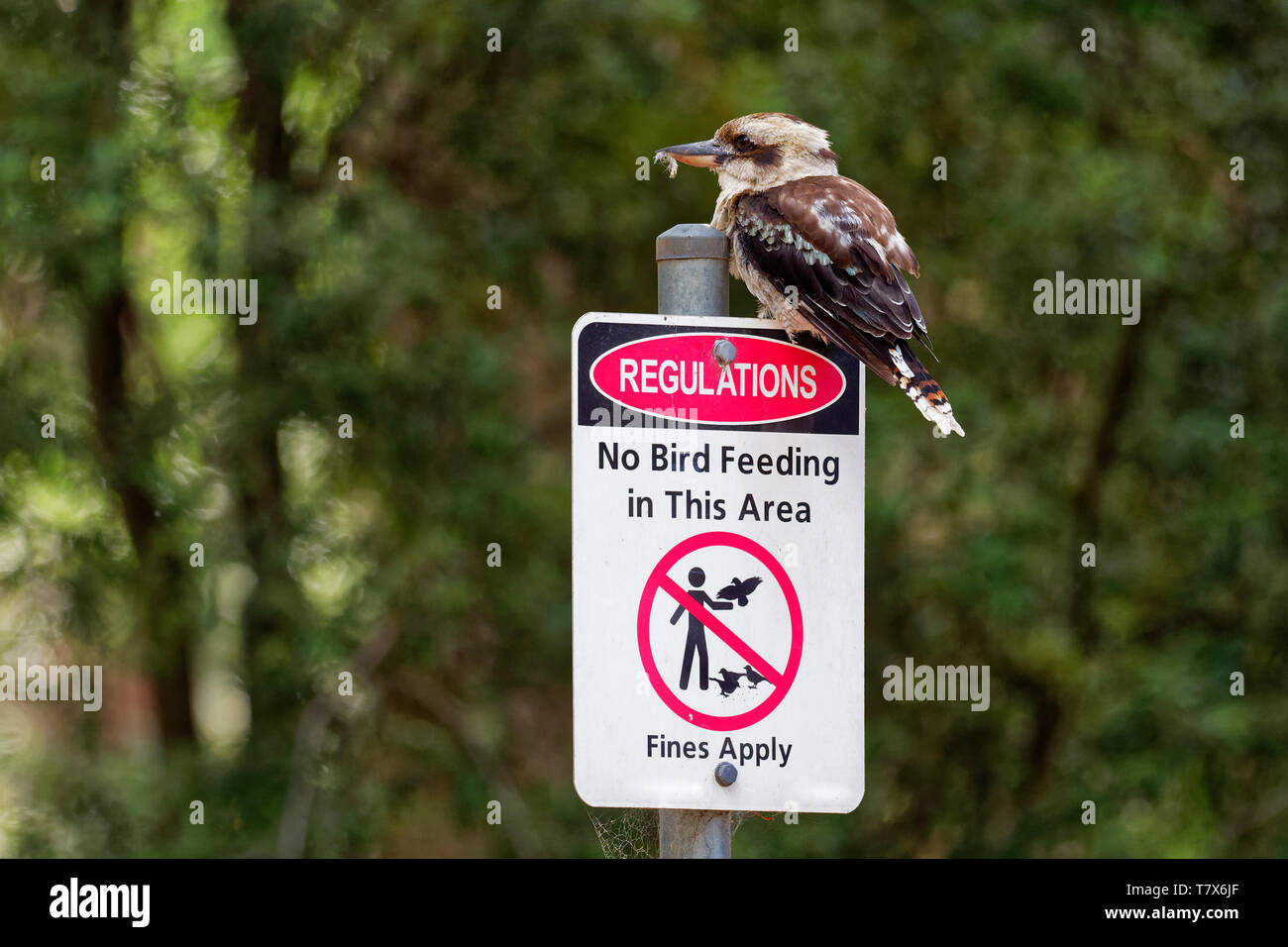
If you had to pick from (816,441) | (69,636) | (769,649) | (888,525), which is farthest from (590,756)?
(69,636)

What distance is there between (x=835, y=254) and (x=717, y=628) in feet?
4.86

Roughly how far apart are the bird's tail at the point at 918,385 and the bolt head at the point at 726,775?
3.50 feet

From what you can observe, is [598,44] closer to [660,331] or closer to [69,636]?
[69,636]

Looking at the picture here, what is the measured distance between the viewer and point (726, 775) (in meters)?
2.65

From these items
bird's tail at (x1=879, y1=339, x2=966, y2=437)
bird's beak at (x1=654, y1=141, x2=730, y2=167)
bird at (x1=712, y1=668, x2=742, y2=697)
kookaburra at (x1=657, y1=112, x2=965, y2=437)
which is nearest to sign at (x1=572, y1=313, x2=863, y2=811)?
bird at (x1=712, y1=668, x2=742, y2=697)

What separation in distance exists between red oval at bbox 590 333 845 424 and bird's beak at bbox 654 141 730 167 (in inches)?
67.5

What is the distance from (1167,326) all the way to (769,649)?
6.42m

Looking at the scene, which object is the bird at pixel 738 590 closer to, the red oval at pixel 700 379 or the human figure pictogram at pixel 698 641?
the human figure pictogram at pixel 698 641

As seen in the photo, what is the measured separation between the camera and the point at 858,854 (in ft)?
27.7

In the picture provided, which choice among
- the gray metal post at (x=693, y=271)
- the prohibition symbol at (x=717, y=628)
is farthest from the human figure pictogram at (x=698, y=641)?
the gray metal post at (x=693, y=271)

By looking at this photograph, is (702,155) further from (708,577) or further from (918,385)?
(708,577)

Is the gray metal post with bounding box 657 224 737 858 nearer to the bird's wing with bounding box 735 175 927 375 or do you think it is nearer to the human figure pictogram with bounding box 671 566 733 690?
the human figure pictogram with bounding box 671 566 733 690

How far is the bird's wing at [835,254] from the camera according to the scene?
3.65 m

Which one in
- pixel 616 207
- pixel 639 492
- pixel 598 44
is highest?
pixel 598 44
